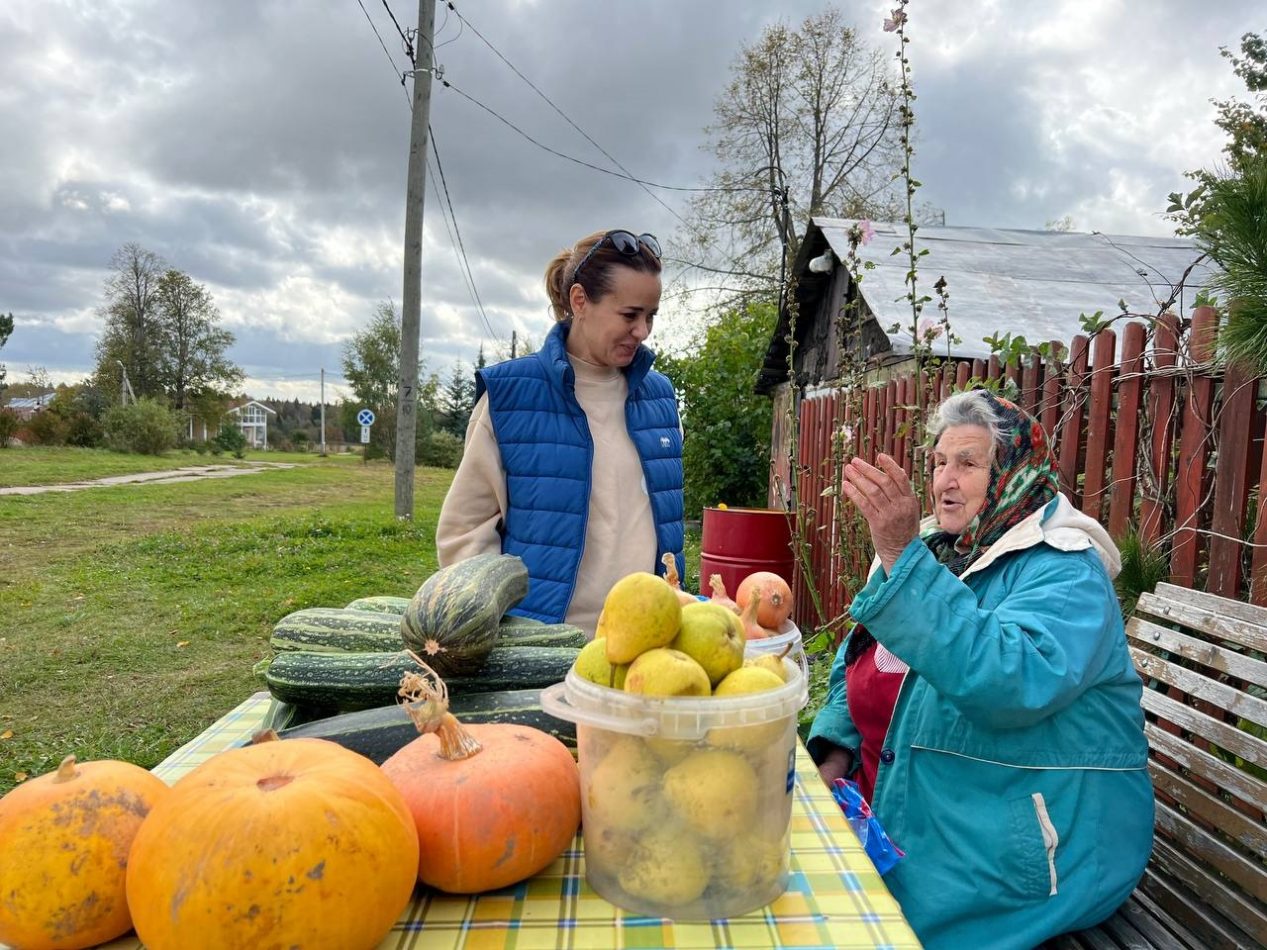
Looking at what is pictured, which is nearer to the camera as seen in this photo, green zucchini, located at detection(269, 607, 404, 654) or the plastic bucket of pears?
the plastic bucket of pears

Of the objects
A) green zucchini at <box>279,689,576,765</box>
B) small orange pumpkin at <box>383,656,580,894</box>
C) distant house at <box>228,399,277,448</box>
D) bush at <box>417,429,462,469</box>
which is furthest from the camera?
distant house at <box>228,399,277,448</box>

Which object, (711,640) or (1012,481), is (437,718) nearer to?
(711,640)

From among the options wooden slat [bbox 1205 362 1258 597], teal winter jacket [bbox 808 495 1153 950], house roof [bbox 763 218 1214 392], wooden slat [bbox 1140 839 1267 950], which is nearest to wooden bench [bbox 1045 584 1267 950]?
wooden slat [bbox 1140 839 1267 950]

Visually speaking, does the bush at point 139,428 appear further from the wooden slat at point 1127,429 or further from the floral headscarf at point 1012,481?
the floral headscarf at point 1012,481

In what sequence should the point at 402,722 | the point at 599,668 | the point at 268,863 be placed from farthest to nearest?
1. the point at 402,722
2. the point at 599,668
3. the point at 268,863

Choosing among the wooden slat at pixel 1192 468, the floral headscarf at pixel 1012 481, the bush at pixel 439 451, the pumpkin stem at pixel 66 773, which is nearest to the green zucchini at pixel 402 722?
the pumpkin stem at pixel 66 773

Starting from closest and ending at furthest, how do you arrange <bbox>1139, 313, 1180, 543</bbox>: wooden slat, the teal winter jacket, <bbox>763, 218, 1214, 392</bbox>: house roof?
the teal winter jacket < <bbox>1139, 313, 1180, 543</bbox>: wooden slat < <bbox>763, 218, 1214, 392</bbox>: house roof

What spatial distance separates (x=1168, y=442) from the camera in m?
3.04

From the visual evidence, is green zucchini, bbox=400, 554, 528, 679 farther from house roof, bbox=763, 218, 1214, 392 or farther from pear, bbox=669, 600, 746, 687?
house roof, bbox=763, 218, 1214, 392

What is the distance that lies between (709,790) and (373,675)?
0.83 meters

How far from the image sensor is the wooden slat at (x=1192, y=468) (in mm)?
2814

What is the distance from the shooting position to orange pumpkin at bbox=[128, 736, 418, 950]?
2.98 feet

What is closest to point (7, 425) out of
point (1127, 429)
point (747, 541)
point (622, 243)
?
point (747, 541)

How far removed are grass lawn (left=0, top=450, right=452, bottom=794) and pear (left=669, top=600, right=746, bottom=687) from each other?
13.5 ft
